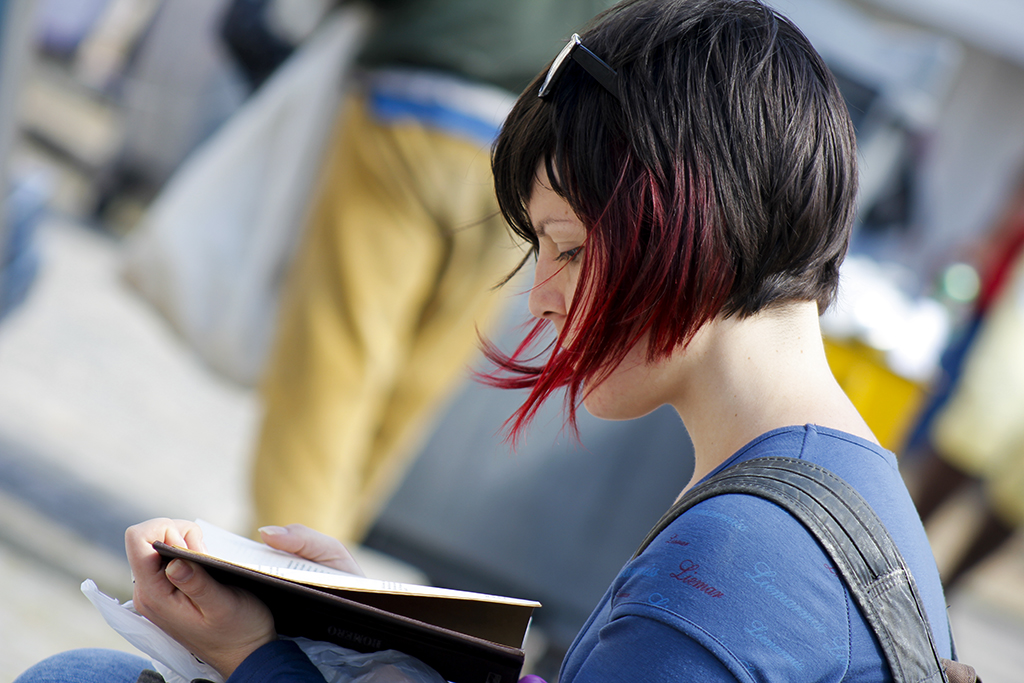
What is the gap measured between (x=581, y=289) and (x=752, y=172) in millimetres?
187

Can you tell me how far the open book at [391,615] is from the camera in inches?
31.3

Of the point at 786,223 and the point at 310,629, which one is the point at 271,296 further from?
the point at 786,223

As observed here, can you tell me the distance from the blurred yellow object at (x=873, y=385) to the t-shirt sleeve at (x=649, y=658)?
2086 millimetres

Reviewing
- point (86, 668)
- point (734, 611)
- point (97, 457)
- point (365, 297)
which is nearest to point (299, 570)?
point (86, 668)

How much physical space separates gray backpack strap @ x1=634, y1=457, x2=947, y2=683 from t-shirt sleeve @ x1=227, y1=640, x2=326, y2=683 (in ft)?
1.17

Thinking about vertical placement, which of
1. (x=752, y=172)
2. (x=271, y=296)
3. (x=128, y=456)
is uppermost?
(x=752, y=172)

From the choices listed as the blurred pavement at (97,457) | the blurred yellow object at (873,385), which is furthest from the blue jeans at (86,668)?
the blurred yellow object at (873,385)

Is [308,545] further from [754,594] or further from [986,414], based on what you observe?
[986,414]

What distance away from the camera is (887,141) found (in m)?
3.95

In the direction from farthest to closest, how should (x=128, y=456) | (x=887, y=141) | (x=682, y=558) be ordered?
(x=887, y=141) < (x=128, y=456) < (x=682, y=558)

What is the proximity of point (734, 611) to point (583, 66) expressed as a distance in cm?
51

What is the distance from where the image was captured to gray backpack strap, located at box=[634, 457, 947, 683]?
725mm

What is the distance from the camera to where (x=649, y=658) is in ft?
2.27

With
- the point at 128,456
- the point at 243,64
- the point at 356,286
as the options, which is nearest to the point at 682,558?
the point at 356,286
